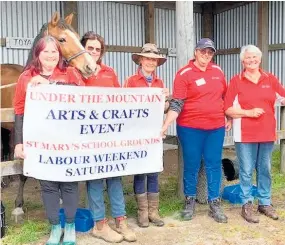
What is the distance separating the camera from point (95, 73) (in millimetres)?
3467

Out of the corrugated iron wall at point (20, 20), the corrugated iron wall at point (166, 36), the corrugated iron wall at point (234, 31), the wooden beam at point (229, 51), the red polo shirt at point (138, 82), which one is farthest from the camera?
the wooden beam at point (229, 51)

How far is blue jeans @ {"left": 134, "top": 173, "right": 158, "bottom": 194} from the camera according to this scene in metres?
3.77

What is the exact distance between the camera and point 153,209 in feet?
12.9

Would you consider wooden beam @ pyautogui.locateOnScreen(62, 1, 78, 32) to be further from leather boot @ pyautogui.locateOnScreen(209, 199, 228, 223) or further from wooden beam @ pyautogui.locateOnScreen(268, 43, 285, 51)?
leather boot @ pyautogui.locateOnScreen(209, 199, 228, 223)

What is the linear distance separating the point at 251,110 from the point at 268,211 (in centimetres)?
108

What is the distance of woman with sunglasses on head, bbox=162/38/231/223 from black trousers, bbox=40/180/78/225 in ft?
3.42

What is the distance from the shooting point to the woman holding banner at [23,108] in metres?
3.15

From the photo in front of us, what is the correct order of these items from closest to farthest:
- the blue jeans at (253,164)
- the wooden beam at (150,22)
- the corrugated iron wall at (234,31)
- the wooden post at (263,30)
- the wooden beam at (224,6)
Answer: the blue jeans at (253,164) < the wooden post at (263,30) < the wooden beam at (150,22) < the corrugated iron wall at (234,31) < the wooden beam at (224,6)

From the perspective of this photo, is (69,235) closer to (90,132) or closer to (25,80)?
(90,132)

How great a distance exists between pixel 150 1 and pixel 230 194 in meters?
5.47

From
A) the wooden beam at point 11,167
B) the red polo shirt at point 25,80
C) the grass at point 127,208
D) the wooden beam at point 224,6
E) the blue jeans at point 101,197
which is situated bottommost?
the grass at point 127,208

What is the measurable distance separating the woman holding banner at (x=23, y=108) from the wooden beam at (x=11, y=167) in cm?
35

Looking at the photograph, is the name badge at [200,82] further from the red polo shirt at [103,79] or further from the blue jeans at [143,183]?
the blue jeans at [143,183]

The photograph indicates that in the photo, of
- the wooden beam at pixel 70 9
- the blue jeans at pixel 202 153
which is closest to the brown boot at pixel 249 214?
the blue jeans at pixel 202 153
